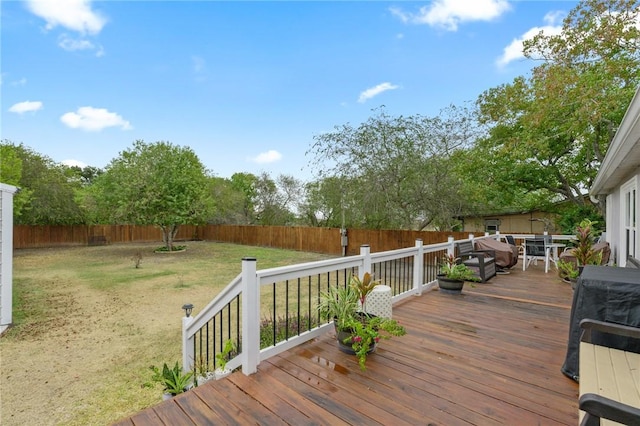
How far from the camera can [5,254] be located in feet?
16.9

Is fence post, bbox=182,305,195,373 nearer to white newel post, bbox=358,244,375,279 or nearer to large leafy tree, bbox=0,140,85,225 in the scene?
white newel post, bbox=358,244,375,279

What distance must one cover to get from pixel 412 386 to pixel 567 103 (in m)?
9.75

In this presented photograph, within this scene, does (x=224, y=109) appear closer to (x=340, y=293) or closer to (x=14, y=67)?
(x=14, y=67)

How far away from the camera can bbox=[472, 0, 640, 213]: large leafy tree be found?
7.95 metres

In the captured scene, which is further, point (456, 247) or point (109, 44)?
point (109, 44)

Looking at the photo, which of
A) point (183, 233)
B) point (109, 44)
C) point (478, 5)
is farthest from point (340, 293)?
point (183, 233)

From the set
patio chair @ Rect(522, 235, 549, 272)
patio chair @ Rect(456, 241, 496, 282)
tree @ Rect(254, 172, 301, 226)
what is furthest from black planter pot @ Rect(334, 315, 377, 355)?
tree @ Rect(254, 172, 301, 226)

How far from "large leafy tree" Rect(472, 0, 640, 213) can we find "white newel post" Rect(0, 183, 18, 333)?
467 inches

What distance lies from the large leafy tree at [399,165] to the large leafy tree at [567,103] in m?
1.20

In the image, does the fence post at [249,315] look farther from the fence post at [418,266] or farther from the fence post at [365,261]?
the fence post at [418,266]

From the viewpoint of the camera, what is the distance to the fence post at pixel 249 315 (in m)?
2.36

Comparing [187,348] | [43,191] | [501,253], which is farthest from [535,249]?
[43,191]

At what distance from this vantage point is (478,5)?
259 inches

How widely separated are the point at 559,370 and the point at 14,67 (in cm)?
1199
